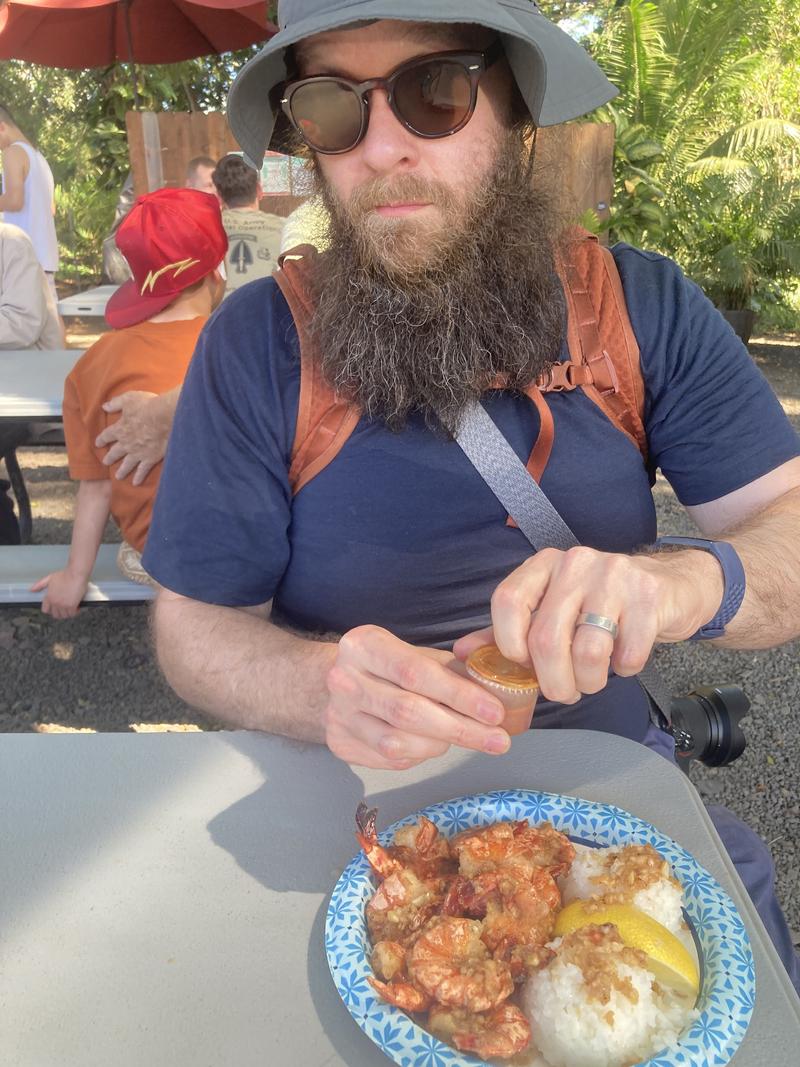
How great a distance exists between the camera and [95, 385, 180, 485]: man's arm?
7.79ft

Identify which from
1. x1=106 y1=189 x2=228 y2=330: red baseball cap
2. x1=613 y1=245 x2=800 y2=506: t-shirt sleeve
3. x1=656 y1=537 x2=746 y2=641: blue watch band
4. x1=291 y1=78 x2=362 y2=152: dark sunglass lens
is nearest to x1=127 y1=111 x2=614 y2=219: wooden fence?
x1=106 y1=189 x2=228 y2=330: red baseball cap

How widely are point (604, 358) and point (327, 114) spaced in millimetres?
655

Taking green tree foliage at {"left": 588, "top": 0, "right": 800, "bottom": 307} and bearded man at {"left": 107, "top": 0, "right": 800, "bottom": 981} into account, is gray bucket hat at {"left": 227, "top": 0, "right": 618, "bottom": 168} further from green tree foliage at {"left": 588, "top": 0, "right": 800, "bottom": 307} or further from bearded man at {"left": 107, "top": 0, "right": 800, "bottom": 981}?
green tree foliage at {"left": 588, "top": 0, "right": 800, "bottom": 307}

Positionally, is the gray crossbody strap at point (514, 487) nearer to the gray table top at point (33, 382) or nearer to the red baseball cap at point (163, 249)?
the red baseball cap at point (163, 249)

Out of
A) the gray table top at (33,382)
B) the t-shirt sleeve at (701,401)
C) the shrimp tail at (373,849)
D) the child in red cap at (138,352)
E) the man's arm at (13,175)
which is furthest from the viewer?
the man's arm at (13,175)

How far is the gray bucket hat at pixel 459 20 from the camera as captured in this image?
4.29 feet

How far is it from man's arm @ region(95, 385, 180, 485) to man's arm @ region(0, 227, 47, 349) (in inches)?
73.5

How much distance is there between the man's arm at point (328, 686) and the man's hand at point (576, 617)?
0.07 metres

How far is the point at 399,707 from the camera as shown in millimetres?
1012

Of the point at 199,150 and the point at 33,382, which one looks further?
the point at 199,150

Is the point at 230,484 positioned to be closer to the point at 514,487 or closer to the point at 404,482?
the point at 404,482

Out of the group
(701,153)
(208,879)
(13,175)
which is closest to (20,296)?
(13,175)

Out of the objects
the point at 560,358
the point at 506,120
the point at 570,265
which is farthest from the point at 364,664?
the point at 506,120

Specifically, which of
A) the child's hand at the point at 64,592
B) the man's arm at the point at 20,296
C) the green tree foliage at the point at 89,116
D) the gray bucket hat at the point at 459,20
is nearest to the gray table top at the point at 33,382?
the man's arm at the point at 20,296
